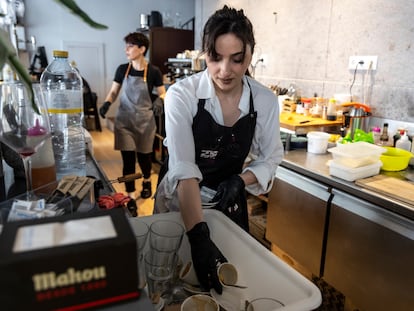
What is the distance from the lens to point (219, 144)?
1316mm

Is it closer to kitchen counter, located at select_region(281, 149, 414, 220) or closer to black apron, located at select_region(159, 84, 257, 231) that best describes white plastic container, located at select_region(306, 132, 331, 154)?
kitchen counter, located at select_region(281, 149, 414, 220)

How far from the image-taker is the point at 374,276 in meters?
1.61

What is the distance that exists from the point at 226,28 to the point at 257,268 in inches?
29.8

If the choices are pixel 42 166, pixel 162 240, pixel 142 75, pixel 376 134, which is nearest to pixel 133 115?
pixel 142 75

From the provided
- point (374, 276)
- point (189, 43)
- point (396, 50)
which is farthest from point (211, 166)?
point (189, 43)

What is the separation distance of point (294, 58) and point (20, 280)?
3.00 meters

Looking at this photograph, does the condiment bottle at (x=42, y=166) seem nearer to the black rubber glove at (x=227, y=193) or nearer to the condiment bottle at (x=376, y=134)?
the black rubber glove at (x=227, y=193)

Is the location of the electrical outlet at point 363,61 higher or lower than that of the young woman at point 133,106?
higher

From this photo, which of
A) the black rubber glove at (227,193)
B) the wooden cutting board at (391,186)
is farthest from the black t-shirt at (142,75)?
the black rubber glove at (227,193)

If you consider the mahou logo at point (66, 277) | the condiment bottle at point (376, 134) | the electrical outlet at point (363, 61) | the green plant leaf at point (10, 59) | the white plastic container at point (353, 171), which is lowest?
the white plastic container at point (353, 171)

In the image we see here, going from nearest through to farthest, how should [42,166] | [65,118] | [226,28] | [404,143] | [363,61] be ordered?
[42,166] → [226,28] → [65,118] → [404,143] → [363,61]

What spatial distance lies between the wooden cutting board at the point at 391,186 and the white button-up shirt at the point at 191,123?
0.54m

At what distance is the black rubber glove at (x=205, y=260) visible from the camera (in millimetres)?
778

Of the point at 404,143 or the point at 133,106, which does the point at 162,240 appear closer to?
the point at 404,143
